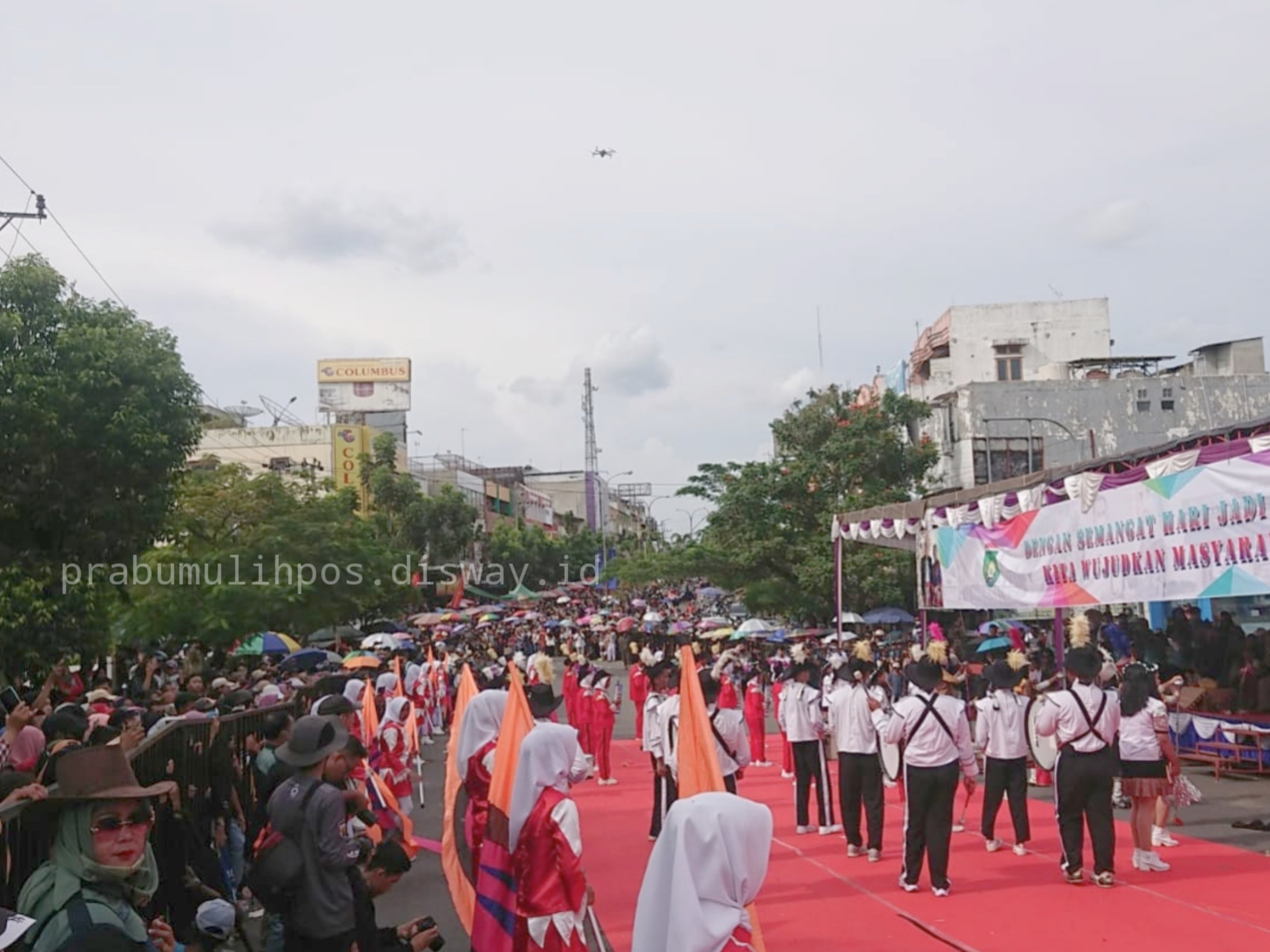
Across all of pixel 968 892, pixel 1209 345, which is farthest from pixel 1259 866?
pixel 1209 345

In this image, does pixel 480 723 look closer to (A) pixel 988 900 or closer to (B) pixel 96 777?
(B) pixel 96 777

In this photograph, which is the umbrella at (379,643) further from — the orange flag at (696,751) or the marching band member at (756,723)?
the orange flag at (696,751)

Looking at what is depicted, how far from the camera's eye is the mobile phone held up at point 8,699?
37.5 feet

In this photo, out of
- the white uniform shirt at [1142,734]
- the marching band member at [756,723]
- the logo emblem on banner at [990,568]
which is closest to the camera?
the white uniform shirt at [1142,734]

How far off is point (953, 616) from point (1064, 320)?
1649 cm

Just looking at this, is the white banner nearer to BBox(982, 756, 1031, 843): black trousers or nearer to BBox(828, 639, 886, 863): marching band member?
BBox(982, 756, 1031, 843): black trousers

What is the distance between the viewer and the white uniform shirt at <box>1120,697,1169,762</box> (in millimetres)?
8906

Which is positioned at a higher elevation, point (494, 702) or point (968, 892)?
point (494, 702)

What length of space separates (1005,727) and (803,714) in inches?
78.7

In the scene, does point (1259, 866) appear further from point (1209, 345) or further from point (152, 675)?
point (1209, 345)

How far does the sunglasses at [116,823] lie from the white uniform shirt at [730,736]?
651 centimetres

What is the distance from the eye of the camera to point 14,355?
13.6 metres

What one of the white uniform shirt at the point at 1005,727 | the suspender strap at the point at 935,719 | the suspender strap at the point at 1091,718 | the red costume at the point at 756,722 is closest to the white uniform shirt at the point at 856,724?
the white uniform shirt at the point at 1005,727

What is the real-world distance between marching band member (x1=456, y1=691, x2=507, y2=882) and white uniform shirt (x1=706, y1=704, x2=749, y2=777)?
10.1 feet
